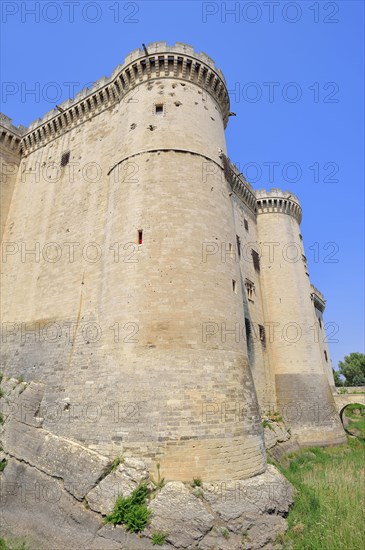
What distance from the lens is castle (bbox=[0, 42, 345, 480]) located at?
30.1 ft

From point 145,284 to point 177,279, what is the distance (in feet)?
3.40

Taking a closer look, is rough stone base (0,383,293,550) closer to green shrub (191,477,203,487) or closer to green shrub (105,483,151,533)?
green shrub (191,477,203,487)

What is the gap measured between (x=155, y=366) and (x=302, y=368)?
14409 millimetres

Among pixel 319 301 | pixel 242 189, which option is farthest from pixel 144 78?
pixel 319 301

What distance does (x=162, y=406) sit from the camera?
893cm

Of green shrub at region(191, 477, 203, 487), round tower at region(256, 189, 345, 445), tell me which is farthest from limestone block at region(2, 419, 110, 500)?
round tower at region(256, 189, 345, 445)

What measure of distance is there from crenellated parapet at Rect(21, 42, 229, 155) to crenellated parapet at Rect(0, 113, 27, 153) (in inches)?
112

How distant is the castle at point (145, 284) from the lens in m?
9.19

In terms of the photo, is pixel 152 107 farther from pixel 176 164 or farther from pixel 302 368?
pixel 302 368

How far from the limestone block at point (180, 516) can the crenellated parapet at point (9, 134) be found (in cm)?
→ 1966

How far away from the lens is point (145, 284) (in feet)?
34.6

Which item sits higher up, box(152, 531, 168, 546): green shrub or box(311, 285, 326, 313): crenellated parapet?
box(311, 285, 326, 313): crenellated parapet

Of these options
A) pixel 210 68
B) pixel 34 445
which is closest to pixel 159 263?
pixel 34 445

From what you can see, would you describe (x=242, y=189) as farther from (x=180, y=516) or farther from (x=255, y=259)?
(x=180, y=516)
